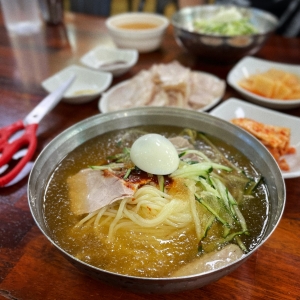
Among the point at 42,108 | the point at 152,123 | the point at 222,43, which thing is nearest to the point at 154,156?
the point at 152,123

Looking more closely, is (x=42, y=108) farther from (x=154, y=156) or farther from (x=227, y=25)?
(x=227, y=25)

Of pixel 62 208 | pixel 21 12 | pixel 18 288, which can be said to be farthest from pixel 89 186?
pixel 21 12

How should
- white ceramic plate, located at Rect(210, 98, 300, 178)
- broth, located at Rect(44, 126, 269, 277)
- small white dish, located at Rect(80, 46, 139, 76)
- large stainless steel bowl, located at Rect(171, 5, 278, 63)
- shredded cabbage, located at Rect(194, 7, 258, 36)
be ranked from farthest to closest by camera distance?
1. shredded cabbage, located at Rect(194, 7, 258, 36)
2. small white dish, located at Rect(80, 46, 139, 76)
3. large stainless steel bowl, located at Rect(171, 5, 278, 63)
4. white ceramic plate, located at Rect(210, 98, 300, 178)
5. broth, located at Rect(44, 126, 269, 277)

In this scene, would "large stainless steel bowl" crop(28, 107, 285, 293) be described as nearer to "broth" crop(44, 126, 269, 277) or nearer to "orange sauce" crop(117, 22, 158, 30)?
"broth" crop(44, 126, 269, 277)

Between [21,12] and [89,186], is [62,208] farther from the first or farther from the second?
[21,12]

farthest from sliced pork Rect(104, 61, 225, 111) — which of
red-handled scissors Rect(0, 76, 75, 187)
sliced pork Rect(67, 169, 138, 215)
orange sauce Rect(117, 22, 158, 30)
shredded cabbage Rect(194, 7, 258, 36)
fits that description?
orange sauce Rect(117, 22, 158, 30)

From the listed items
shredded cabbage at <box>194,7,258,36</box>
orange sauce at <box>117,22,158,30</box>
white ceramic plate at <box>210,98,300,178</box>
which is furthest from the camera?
orange sauce at <box>117,22,158,30</box>

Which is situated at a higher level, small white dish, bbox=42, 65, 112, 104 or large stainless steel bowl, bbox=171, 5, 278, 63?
large stainless steel bowl, bbox=171, 5, 278, 63

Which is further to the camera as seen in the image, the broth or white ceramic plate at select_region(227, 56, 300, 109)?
white ceramic plate at select_region(227, 56, 300, 109)
